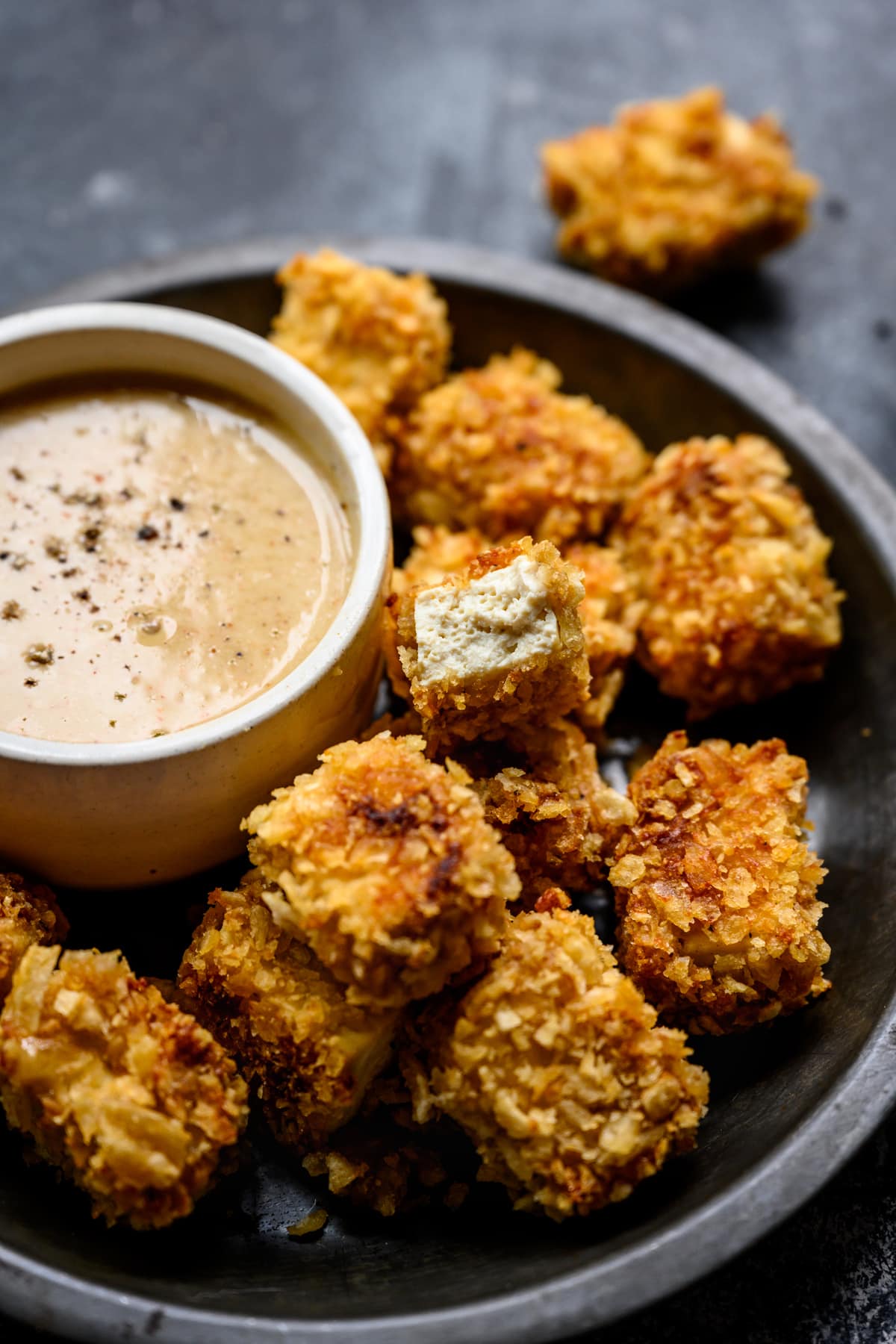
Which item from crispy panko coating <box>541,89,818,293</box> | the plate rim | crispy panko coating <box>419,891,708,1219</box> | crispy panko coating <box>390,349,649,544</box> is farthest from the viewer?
crispy panko coating <box>541,89,818,293</box>

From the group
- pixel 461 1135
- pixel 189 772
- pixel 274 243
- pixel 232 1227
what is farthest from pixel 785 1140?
pixel 274 243

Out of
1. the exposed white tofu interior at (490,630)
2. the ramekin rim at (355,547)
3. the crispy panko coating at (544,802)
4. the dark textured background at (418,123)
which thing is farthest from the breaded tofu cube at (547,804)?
the dark textured background at (418,123)

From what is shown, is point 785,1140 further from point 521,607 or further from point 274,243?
point 274,243

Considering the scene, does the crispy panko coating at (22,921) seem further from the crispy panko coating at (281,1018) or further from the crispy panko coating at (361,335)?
the crispy panko coating at (361,335)

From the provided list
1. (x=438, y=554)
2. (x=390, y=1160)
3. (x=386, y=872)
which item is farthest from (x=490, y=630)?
(x=390, y=1160)

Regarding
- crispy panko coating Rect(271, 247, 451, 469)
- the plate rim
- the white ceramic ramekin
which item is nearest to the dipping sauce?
the white ceramic ramekin

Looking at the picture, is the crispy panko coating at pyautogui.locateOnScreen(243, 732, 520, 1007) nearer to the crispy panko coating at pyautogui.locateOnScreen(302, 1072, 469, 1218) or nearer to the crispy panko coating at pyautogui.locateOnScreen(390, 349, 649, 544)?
the crispy panko coating at pyautogui.locateOnScreen(302, 1072, 469, 1218)
